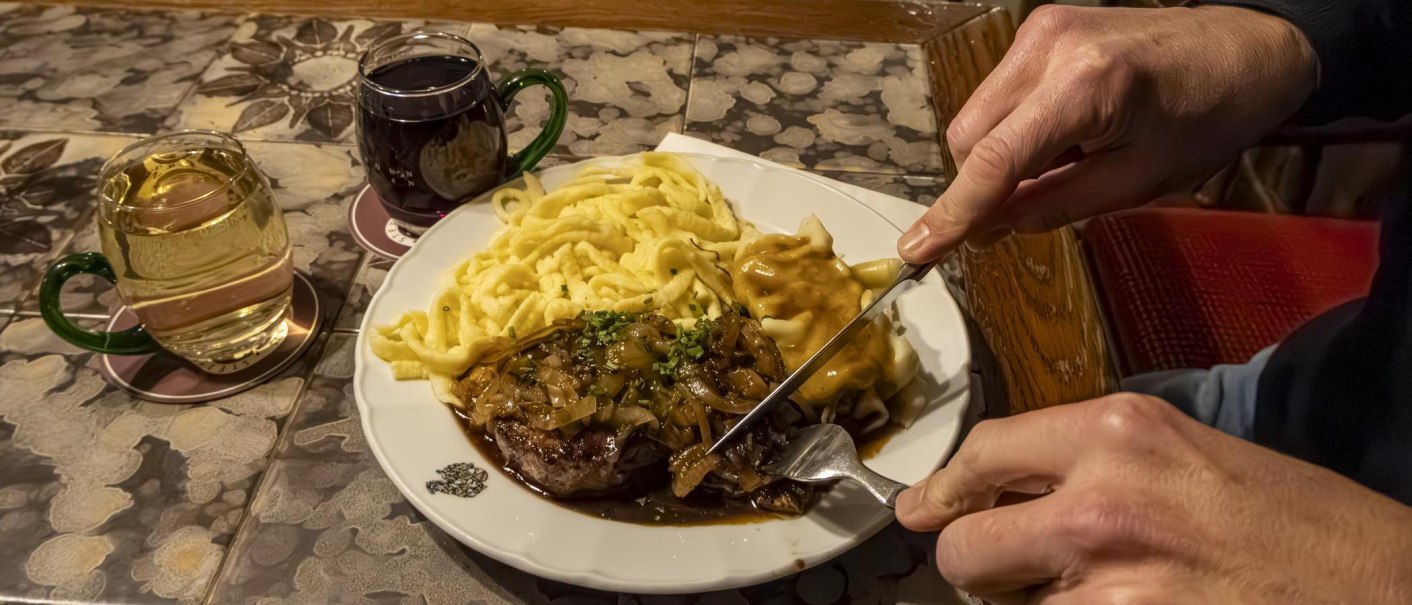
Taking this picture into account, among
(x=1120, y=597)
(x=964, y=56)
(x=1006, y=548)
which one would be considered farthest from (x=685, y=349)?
(x=964, y=56)

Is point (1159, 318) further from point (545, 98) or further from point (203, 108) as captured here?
point (203, 108)

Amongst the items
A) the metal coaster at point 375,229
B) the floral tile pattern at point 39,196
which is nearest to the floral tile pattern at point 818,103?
the metal coaster at point 375,229

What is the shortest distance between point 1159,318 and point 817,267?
1.40m

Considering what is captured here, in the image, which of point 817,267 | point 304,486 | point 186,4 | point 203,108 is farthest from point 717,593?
point 186,4

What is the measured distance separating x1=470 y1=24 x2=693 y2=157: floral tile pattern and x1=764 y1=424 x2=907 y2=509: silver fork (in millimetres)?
1270

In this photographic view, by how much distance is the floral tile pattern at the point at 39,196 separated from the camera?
2.03 metres

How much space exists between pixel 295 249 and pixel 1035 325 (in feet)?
5.85

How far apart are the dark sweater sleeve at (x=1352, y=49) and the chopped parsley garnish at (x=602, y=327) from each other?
1324 mm

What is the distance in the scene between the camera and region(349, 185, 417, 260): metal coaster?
83.4 inches

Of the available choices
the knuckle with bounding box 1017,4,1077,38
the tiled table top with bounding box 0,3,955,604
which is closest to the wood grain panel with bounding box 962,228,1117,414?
the tiled table top with bounding box 0,3,955,604

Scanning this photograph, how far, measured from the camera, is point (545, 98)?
8.93 feet

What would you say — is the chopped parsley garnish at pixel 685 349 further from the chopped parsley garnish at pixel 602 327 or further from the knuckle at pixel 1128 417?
the knuckle at pixel 1128 417

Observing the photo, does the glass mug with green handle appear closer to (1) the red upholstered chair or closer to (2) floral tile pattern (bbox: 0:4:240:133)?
(2) floral tile pattern (bbox: 0:4:240:133)

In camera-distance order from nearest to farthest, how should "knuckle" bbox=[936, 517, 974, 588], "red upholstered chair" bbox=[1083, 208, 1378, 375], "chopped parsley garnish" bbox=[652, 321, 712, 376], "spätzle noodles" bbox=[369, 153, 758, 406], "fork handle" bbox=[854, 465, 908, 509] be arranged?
"knuckle" bbox=[936, 517, 974, 588] < "fork handle" bbox=[854, 465, 908, 509] < "chopped parsley garnish" bbox=[652, 321, 712, 376] < "spätzle noodles" bbox=[369, 153, 758, 406] < "red upholstered chair" bbox=[1083, 208, 1378, 375]
